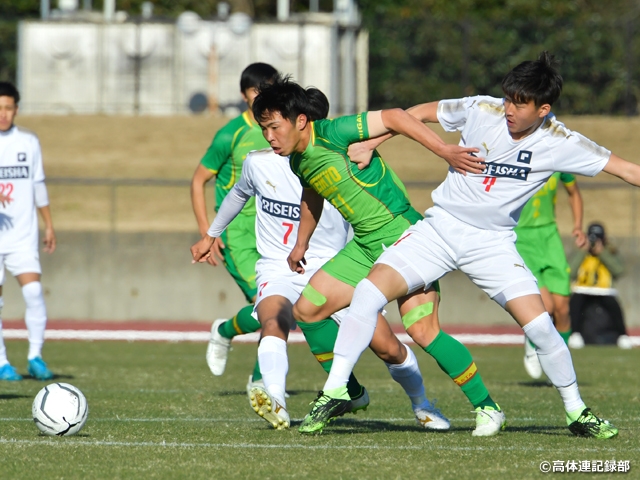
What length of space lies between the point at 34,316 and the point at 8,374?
0.60 m

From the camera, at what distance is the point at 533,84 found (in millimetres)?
6215

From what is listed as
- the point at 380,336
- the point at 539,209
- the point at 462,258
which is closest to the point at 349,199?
the point at 462,258

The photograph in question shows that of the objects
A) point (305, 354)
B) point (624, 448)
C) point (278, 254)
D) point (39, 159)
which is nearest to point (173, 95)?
point (305, 354)

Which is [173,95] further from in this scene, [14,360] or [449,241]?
[449,241]

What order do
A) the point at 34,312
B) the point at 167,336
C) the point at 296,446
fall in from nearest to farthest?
the point at 296,446 → the point at 34,312 → the point at 167,336

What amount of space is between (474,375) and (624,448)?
987mm

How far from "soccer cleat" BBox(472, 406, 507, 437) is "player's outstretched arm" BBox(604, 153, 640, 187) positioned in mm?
Result: 1505

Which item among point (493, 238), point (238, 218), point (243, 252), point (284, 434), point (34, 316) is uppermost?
point (493, 238)

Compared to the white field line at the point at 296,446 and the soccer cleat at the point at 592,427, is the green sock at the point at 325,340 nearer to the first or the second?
the white field line at the point at 296,446

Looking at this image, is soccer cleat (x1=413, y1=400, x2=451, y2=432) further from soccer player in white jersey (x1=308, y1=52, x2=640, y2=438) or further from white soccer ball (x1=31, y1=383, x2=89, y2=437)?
white soccer ball (x1=31, y1=383, x2=89, y2=437)

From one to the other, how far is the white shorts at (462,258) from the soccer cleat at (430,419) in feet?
2.77

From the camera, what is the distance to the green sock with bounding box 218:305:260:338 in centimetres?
875

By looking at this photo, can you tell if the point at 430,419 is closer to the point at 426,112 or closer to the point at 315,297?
the point at 315,297

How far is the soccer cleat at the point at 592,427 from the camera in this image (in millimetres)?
6426
